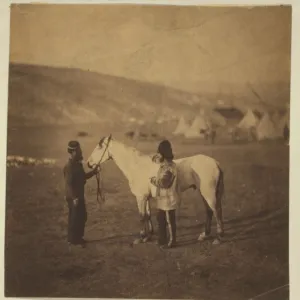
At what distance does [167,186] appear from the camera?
1247mm

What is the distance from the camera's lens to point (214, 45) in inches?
49.6

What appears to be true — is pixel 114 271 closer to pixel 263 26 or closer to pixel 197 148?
pixel 197 148

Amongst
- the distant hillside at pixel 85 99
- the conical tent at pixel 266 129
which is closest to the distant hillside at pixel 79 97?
the distant hillside at pixel 85 99

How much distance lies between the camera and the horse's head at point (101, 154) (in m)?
1.25

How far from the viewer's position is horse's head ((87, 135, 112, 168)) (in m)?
1.25

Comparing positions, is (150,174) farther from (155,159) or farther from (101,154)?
(101,154)

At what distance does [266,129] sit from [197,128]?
21cm

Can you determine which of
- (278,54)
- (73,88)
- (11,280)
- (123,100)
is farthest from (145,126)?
(11,280)

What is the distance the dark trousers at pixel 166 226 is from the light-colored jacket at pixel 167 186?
2 centimetres

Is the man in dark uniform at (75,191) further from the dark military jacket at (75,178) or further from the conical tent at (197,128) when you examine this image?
the conical tent at (197,128)

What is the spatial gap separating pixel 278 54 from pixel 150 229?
67 cm

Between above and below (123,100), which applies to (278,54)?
above

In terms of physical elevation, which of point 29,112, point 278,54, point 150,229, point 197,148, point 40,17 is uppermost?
point 40,17

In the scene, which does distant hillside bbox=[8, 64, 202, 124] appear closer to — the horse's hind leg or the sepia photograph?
the sepia photograph
